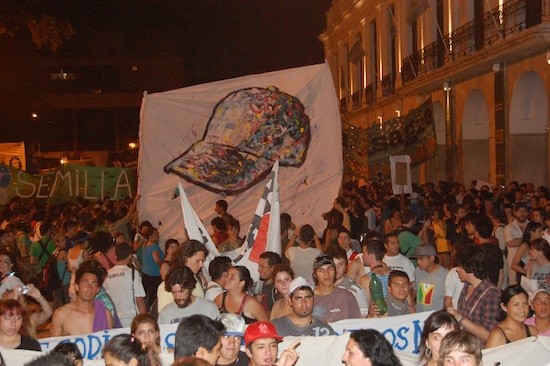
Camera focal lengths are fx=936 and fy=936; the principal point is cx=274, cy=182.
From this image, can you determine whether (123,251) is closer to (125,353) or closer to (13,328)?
(13,328)

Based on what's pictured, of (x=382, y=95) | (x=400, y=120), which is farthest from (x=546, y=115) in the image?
(x=382, y=95)

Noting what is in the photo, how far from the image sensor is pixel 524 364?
6.54m

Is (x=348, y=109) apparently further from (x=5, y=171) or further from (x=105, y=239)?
(x=105, y=239)

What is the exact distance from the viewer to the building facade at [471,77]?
76.7 ft

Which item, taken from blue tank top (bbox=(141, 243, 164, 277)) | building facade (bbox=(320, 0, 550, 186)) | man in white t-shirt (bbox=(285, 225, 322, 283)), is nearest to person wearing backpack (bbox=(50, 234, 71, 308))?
blue tank top (bbox=(141, 243, 164, 277))

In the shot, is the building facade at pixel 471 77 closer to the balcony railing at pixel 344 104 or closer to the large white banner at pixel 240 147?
the large white banner at pixel 240 147

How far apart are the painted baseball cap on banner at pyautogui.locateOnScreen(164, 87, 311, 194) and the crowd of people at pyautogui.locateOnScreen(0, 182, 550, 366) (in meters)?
1.58

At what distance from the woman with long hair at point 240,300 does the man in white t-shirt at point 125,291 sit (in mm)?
1385

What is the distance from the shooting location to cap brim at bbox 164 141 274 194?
14172 millimetres

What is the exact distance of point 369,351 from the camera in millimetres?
5062

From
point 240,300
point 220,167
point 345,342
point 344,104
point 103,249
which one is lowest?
point 345,342

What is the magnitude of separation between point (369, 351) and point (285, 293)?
9.22 feet

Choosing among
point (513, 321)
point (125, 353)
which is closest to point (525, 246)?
point (513, 321)

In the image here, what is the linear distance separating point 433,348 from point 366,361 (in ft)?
2.92
